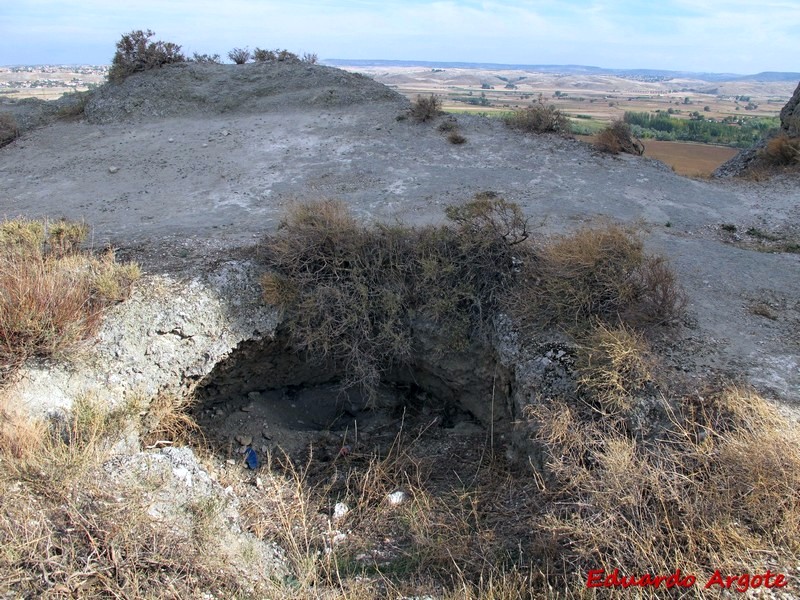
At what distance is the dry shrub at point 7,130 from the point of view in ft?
36.8

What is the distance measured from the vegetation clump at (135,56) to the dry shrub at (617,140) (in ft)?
35.7

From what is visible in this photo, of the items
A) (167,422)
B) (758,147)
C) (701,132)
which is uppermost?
(701,132)

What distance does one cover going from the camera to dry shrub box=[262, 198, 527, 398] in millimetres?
5422

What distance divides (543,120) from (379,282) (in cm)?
714

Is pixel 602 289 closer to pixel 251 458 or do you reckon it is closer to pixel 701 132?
pixel 251 458

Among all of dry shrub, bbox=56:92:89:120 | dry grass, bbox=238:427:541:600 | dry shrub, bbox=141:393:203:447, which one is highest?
dry shrub, bbox=56:92:89:120

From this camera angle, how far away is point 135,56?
13.4 meters

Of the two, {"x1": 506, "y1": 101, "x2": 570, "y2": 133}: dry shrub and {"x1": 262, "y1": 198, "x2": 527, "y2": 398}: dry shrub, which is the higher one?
{"x1": 506, "y1": 101, "x2": 570, "y2": 133}: dry shrub

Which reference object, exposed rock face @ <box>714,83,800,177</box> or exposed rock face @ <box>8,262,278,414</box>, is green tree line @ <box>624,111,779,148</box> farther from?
exposed rock face @ <box>8,262,278,414</box>

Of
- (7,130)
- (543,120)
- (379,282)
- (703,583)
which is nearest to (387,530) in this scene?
(703,583)

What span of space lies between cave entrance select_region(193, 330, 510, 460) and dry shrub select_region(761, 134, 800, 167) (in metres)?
9.05

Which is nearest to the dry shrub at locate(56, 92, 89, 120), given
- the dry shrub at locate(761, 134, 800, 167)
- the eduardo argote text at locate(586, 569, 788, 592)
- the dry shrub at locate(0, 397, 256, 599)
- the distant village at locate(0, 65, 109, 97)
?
the distant village at locate(0, 65, 109, 97)

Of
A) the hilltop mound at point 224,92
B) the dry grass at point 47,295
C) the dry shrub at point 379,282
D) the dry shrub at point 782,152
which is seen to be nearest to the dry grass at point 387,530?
the dry shrub at point 379,282

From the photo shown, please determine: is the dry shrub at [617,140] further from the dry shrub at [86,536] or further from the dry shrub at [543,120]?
the dry shrub at [86,536]
